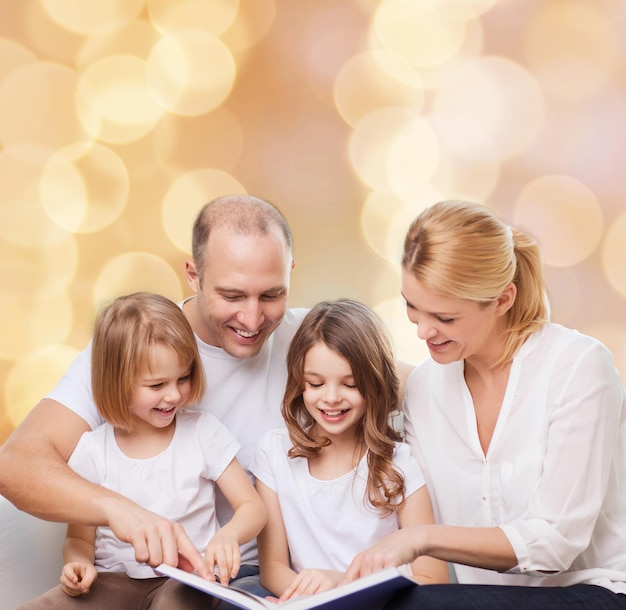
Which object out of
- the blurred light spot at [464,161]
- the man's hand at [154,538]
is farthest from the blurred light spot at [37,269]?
the man's hand at [154,538]

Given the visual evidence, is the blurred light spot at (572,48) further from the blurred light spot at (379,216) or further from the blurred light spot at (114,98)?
the blurred light spot at (114,98)

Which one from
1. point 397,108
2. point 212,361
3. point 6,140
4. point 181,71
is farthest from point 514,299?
point 6,140

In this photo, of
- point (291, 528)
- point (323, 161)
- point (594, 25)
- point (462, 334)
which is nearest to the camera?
point (462, 334)

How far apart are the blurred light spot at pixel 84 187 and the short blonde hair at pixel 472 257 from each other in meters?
1.69

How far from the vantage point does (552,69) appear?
3115 millimetres

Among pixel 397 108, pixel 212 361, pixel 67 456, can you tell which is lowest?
pixel 67 456

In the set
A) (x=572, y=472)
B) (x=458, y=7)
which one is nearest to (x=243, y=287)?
(x=572, y=472)

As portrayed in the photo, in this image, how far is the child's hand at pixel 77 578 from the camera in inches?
68.0

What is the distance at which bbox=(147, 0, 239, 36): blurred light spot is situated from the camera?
123 inches

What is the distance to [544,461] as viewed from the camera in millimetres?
1726

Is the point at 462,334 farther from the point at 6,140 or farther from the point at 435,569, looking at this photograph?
the point at 6,140

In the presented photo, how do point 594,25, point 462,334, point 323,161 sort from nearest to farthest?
1. point 462,334
2. point 594,25
3. point 323,161

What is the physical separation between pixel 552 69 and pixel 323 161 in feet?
2.95

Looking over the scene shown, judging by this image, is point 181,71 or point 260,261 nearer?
point 260,261
